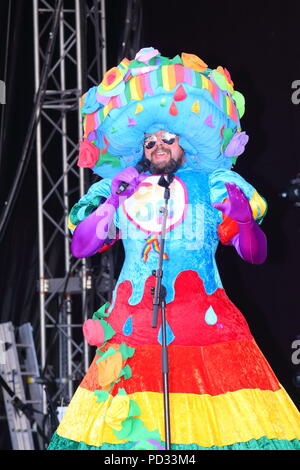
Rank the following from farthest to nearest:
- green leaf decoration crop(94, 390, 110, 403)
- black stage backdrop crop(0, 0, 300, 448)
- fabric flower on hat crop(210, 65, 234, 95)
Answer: black stage backdrop crop(0, 0, 300, 448)
fabric flower on hat crop(210, 65, 234, 95)
green leaf decoration crop(94, 390, 110, 403)

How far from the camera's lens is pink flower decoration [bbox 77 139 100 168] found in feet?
10.0

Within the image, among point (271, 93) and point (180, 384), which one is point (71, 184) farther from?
point (180, 384)

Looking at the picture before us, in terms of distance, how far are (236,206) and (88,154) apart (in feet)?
2.21

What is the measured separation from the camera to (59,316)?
484cm

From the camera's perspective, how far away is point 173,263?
2859mm

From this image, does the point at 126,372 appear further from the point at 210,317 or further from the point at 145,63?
the point at 145,63

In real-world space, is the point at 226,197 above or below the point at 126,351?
above

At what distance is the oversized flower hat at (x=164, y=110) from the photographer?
290cm

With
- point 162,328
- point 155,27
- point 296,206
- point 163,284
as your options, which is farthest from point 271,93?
point 162,328

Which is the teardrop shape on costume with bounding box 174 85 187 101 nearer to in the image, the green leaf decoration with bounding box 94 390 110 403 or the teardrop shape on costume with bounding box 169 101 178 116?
the teardrop shape on costume with bounding box 169 101 178 116

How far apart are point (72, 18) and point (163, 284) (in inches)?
118

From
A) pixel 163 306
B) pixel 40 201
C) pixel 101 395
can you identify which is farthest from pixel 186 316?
pixel 40 201

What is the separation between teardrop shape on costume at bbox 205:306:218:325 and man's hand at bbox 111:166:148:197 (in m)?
0.55

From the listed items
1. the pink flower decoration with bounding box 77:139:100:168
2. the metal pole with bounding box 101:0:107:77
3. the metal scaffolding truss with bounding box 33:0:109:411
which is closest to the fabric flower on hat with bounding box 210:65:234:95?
the pink flower decoration with bounding box 77:139:100:168
